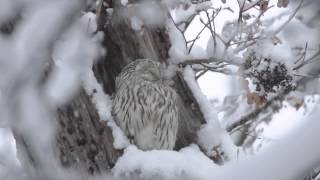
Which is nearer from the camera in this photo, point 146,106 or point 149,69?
point 149,69

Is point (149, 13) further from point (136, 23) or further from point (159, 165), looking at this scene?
point (159, 165)

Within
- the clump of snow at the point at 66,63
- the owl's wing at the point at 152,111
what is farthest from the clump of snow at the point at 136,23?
the clump of snow at the point at 66,63

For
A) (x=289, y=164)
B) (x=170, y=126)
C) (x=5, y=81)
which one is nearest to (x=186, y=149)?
(x=170, y=126)

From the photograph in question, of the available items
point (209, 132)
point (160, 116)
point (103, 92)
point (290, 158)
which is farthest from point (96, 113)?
point (290, 158)

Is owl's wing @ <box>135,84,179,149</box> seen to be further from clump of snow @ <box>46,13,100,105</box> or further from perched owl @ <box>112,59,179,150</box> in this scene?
clump of snow @ <box>46,13,100,105</box>

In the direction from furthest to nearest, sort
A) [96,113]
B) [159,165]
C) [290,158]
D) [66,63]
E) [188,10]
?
[188,10]
[96,113]
[159,165]
[66,63]
[290,158]

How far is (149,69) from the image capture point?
165 inches

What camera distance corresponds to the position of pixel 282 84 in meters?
3.69

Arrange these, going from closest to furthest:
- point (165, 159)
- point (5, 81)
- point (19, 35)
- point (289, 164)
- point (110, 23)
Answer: point (289, 164), point (19, 35), point (5, 81), point (165, 159), point (110, 23)

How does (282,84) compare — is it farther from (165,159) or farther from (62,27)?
(62,27)

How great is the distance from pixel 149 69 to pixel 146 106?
32cm

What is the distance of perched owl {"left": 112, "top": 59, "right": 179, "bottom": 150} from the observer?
4.17 m

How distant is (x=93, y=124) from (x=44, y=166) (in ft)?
3.59

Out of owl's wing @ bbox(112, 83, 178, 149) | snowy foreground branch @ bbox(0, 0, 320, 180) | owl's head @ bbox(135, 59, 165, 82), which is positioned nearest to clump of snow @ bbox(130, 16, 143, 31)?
snowy foreground branch @ bbox(0, 0, 320, 180)
